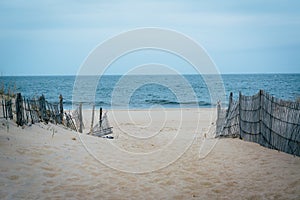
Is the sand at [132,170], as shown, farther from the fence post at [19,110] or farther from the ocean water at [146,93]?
the ocean water at [146,93]

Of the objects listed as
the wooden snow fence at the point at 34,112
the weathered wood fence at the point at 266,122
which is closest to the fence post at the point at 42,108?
the wooden snow fence at the point at 34,112

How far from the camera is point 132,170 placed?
665 centimetres

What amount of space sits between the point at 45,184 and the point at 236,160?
418 centimetres

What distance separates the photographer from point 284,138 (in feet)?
24.0

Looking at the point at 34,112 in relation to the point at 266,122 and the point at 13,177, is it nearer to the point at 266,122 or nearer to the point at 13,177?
the point at 13,177

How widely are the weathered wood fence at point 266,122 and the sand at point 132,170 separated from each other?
0.84 feet

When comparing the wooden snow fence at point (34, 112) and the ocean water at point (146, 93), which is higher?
the wooden snow fence at point (34, 112)

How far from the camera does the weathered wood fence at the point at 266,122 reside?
23.2ft

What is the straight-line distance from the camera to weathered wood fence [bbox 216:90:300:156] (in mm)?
7082

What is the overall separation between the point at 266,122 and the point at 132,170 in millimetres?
3720

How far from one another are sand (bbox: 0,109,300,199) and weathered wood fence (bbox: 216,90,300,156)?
0.26m

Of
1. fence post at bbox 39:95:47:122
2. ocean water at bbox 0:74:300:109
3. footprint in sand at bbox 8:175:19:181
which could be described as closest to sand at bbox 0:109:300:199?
footprint in sand at bbox 8:175:19:181

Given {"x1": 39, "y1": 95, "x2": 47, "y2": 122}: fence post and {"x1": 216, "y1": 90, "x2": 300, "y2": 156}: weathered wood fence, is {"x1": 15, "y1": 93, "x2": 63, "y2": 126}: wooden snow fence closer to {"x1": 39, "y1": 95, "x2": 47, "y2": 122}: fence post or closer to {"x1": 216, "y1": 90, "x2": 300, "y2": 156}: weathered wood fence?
{"x1": 39, "y1": 95, "x2": 47, "y2": 122}: fence post

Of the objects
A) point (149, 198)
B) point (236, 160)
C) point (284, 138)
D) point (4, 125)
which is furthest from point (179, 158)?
point (4, 125)
